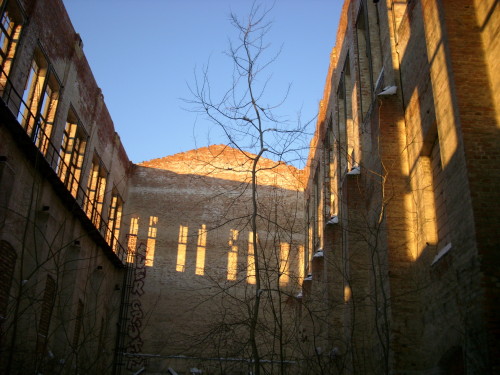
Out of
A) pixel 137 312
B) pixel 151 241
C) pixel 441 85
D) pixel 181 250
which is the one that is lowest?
pixel 137 312

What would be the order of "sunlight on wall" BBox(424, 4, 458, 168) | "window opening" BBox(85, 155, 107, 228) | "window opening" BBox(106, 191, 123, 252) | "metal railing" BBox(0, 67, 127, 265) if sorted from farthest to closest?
"window opening" BBox(106, 191, 123, 252), "window opening" BBox(85, 155, 107, 228), "metal railing" BBox(0, 67, 127, 265), "sunlight on wall" BBox(424, 4, 458, 168)

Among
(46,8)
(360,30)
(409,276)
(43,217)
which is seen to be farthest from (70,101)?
(409,276)

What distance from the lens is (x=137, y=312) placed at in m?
23.4

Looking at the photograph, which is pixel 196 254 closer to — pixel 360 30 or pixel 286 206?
pixel 286 206

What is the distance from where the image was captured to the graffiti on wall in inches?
887

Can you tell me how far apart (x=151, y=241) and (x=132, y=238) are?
2.75ft

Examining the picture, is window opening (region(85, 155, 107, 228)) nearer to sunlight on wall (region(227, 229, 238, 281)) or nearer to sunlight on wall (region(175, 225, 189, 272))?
sunlight on wall (region(175, 225, 189, 272))

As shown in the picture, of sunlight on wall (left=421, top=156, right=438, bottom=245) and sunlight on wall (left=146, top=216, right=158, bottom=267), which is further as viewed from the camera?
sunlight on wall (left=146, top=216, right=158, bottom=267)

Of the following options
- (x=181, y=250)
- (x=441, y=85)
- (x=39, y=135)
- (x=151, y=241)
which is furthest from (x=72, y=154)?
(x=441, y=85)

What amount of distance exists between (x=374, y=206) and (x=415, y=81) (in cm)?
269

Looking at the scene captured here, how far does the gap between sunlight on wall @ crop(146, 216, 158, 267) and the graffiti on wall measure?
172 millimetres

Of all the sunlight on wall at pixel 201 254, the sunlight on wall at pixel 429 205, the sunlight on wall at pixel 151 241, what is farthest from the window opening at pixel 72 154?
the sunlight on wall at pixel 429 205

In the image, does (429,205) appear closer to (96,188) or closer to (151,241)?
(96,188)

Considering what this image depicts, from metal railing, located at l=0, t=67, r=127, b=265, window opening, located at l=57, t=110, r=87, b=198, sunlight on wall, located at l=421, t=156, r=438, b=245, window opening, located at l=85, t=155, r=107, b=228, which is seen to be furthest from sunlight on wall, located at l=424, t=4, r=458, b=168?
window opening, located at l=85, t=155, r=107, b=228
